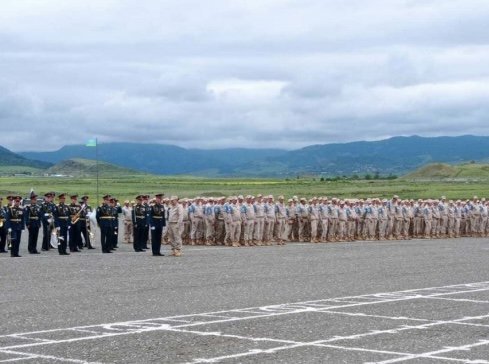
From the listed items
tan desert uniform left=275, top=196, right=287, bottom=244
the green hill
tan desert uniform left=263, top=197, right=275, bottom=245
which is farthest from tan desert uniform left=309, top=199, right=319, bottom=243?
the green hill

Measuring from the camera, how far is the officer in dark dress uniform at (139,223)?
3181cm

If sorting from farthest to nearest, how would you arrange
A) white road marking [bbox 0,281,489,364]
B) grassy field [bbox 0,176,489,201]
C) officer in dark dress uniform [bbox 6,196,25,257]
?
grassy field [bbox 0,176,489,201], officer in dark dress uniform [bbox 6,196,25,257], white road marking [bbox 0,281,489,364]

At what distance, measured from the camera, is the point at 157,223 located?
96.3 ft

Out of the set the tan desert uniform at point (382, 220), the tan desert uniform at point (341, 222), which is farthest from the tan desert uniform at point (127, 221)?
the tan desert uniform at point (382, 220)

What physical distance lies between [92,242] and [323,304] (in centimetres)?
1937

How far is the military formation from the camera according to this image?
29797 mm

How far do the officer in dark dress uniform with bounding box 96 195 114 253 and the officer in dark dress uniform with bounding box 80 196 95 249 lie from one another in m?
0.73

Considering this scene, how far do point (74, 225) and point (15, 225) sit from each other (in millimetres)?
3113

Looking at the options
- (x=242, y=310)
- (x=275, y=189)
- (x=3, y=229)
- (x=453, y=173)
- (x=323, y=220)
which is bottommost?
(x=242, y=310)

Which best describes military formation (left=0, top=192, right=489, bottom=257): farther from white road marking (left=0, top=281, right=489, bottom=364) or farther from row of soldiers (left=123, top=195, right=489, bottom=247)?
white road marking (left=0, top=281, right=489, bottom=364)

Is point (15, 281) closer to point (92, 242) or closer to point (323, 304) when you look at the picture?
point (323, 304)

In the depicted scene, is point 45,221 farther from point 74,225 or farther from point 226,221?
point 226,221

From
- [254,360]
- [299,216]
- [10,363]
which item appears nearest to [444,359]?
[254,360]

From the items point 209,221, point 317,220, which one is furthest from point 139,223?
point 317,220
